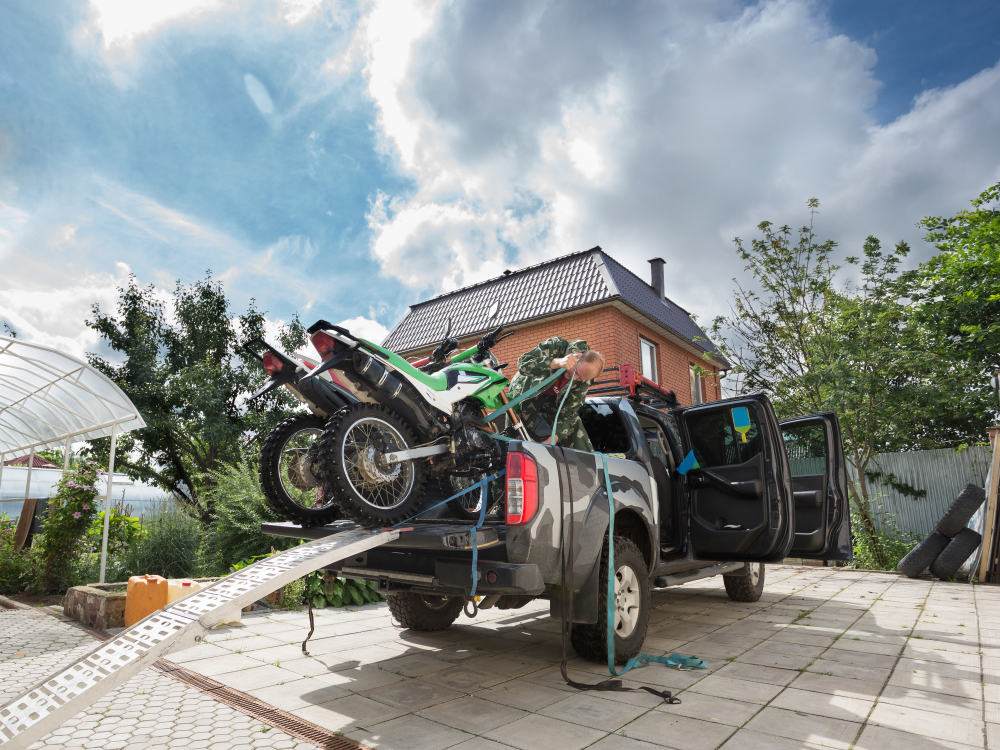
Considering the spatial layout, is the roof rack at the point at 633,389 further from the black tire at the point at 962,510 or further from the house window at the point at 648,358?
the house window at the point at 648,358

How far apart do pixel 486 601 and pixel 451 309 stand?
1235 centimetres

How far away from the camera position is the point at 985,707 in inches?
130

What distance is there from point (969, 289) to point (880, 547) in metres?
7.07

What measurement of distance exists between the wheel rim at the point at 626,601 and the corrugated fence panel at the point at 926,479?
342 inches

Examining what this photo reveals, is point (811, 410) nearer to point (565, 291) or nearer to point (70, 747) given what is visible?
point (565, 291)

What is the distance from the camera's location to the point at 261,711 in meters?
3.26

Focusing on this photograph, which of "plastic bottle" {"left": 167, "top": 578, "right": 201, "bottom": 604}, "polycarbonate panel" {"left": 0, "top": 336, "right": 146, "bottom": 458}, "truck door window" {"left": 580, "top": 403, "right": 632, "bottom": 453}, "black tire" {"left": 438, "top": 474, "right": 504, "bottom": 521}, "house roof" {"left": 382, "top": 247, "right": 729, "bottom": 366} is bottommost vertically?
"plastic bottle" {"left": 167, "top": 578, "right": 201, "bottom": 604}

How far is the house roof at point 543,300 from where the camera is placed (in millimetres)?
12711

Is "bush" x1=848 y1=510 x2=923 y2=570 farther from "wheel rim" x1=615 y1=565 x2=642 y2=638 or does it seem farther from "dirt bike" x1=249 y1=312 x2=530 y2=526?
"dirt bike" x1=249 y1=312 x2=530 y2=526

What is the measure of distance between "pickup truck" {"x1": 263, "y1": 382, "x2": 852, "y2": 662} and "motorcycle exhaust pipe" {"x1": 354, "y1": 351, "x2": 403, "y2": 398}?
2.60ft

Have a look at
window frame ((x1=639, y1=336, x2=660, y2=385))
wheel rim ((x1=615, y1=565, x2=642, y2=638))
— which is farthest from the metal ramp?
window frame ((x1=639, y1=336, x2=660, y2=385))

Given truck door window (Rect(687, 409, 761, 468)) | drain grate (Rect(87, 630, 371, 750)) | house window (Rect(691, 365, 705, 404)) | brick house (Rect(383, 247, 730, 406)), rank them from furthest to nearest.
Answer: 1. house window (Rect(691, 365, 705, 404))
2. brick house (Rect(383, 247, 730, 406))
3. truck door window (Rect(687, 409, 761, 468))
4. drain grate (Rect(87, 630, 371, 750))

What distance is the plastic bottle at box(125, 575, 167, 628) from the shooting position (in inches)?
208

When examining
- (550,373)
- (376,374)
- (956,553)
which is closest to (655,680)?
(550,373)
